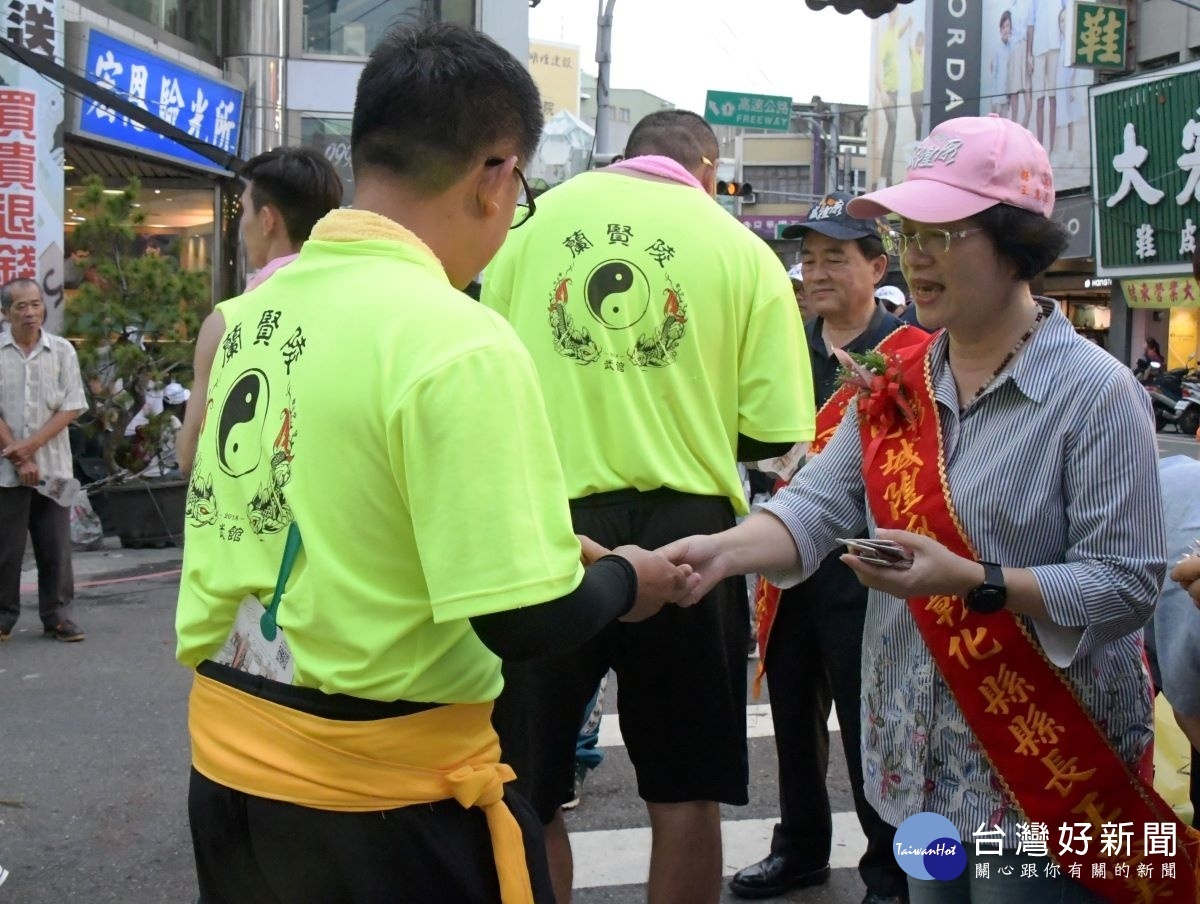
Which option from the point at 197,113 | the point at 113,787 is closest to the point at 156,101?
the point at 197,113

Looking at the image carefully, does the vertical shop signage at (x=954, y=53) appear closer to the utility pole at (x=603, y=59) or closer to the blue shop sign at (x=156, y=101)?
the utility pole at (x=603, y=59)

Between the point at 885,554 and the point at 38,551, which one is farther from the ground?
the point at 885,554

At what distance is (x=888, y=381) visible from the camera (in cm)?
245

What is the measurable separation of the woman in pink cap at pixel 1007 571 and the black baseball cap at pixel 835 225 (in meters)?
1.64

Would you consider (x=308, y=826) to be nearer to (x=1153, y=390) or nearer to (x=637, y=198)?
(x=637, y=198)

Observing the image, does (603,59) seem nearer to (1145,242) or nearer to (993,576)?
(1145,242)

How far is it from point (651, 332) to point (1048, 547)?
107cm

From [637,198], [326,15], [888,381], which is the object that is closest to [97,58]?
[326,15]

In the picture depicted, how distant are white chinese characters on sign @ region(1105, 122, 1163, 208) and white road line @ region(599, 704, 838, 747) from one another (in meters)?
20.7

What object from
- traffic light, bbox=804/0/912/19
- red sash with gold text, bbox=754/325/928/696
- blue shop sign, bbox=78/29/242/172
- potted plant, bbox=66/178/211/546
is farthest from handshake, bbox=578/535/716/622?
blue shop sign, bbox=78/29/242/172

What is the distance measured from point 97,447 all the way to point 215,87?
572 cm

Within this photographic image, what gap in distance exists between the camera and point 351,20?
17.9 meters

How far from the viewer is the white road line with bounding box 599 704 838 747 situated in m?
5.45

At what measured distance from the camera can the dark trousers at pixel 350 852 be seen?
1.71 metres
